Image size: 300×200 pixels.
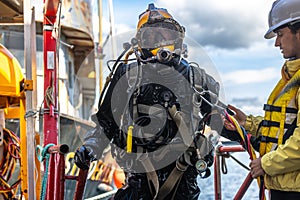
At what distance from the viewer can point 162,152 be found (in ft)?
8.46

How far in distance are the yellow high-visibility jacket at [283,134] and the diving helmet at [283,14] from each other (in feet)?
0.61

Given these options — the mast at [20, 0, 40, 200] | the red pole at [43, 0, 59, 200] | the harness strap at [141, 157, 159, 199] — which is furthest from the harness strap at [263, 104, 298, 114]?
the mast at [20, 0, 40, 200]

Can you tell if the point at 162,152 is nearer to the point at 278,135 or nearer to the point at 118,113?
the point at 118,113

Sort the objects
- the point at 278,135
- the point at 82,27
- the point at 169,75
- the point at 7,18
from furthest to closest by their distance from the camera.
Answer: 1. the point at 82,27
2. the point at 7,18
3. the point at 169,75
4. the point at 278,135

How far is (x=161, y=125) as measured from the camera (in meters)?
2.54

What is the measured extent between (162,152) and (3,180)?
1.81 m

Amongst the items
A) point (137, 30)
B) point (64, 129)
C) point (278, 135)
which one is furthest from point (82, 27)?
point (278, 135)

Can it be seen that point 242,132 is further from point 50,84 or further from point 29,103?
point 29,103

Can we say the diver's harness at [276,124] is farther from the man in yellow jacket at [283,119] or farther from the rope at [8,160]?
the rope at [8,160]

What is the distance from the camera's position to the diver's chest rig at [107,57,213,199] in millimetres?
2537

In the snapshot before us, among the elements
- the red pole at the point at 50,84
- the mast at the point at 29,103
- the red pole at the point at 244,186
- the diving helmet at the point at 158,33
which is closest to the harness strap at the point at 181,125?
the diving helmet at the point at 158,33

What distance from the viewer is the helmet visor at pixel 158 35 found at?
8.59 ft

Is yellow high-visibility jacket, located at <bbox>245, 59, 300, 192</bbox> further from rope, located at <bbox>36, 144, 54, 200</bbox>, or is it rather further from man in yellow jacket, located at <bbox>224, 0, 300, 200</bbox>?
rope, located at <bbox>36, 144, 54, 200</bbox>

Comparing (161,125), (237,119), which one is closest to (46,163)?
(161,125)
